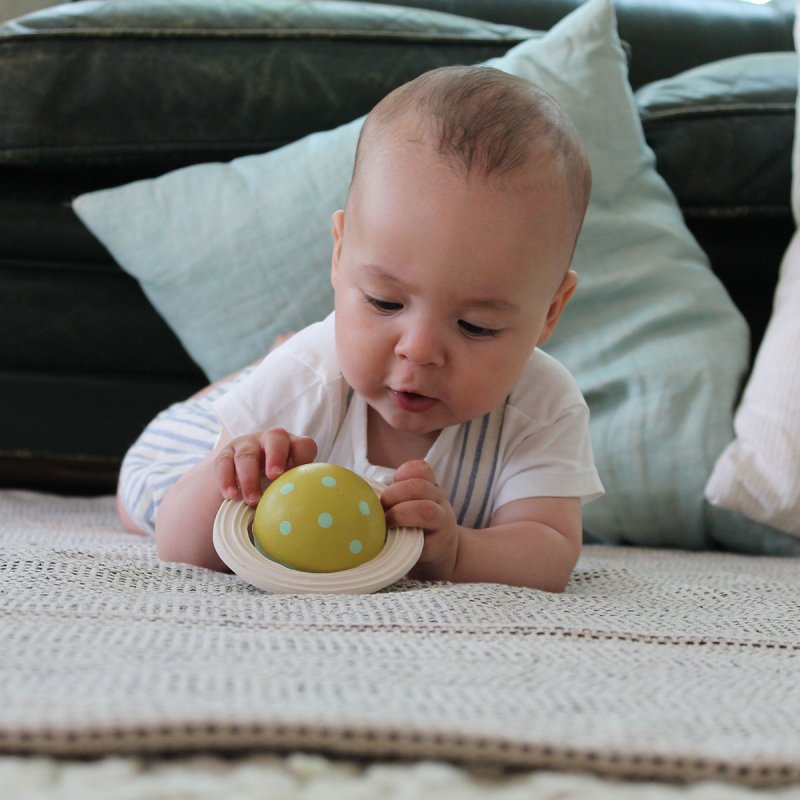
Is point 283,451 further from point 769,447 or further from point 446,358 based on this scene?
point 769,447

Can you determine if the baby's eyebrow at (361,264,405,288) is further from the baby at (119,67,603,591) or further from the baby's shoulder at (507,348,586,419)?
the baby's shoulder at (507,348,586,419)

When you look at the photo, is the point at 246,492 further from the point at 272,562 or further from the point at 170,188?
the point at 170,188

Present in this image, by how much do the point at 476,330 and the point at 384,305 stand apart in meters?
0.08

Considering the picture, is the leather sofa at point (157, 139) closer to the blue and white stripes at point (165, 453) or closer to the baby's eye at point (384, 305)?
the blue and white stripes at point (165, 453)

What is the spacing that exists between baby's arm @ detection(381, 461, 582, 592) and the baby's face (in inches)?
3.3

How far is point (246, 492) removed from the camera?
2.97 feet

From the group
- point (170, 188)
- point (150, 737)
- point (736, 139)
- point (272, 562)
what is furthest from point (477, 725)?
point (736, 139)

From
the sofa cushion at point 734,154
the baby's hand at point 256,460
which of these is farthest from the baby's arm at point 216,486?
the sofa cushion at point 734,154

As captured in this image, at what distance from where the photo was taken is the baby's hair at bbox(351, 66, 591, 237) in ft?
2.95

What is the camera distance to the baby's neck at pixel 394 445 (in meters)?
1.07

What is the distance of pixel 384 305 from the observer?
36.2 inches

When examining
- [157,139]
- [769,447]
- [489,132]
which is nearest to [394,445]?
[489,132]

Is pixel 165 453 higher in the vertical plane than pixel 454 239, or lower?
lower

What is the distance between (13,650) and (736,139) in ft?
4.37
